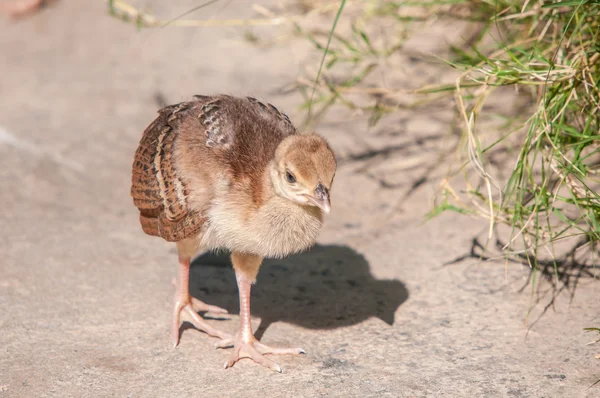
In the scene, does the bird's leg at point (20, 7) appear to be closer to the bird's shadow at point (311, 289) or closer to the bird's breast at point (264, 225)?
the bird's shadow at point (311, 289)

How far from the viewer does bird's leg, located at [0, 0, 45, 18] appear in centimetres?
836

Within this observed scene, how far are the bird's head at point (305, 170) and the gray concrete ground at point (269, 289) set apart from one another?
0.82 metres

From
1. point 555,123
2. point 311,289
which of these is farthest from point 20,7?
point 555,123

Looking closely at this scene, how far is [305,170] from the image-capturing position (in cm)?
307

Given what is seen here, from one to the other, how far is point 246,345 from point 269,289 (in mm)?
811

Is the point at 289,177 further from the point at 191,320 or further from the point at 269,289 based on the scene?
the point at 269,289

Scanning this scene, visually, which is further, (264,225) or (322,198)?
(264,225)

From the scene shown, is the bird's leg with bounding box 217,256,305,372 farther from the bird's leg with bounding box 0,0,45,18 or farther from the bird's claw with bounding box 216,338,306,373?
the bird's leg with bounding box 0,0,45,18

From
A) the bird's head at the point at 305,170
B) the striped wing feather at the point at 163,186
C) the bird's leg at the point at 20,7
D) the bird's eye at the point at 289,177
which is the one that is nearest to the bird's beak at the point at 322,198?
the bird's head at the point at 305,170

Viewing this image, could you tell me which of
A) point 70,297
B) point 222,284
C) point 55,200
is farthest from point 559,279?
point 55,200

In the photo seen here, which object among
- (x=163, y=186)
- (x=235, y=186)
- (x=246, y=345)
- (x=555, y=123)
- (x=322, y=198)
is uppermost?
(x=555, y=123)

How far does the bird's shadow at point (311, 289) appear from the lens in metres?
3.93

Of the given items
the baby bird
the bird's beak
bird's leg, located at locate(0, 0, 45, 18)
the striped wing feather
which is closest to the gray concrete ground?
the baby bird

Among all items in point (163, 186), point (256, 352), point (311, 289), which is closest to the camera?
point (256, 352)
